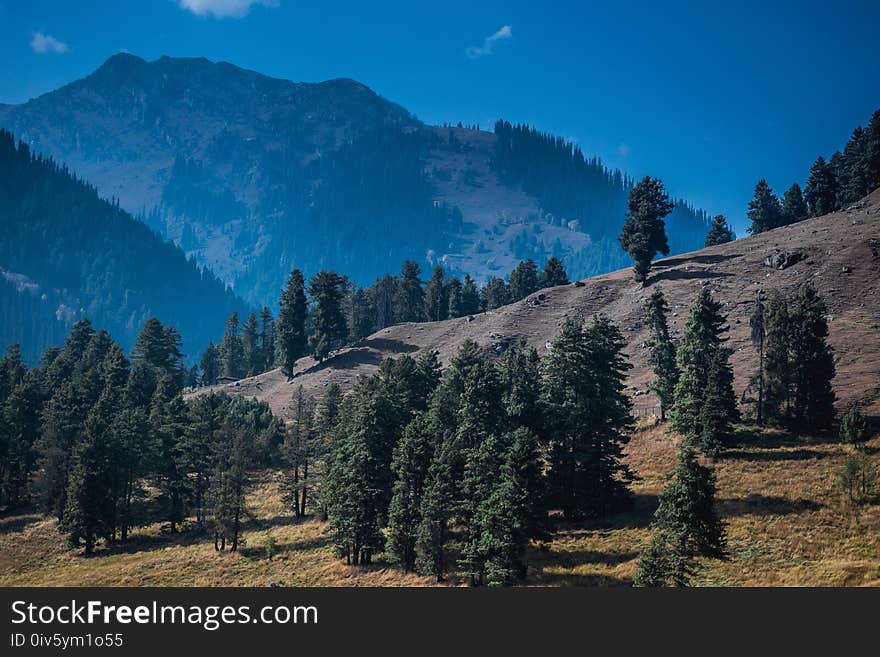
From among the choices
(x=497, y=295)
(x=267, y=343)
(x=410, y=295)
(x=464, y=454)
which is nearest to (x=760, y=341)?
(x=464, y=454)

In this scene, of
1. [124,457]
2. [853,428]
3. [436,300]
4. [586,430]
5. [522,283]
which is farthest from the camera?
[436,300]

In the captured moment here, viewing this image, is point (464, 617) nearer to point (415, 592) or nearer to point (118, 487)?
point (415, 592)

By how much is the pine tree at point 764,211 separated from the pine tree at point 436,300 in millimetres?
75678

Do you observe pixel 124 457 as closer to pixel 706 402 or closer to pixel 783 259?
pixel 706 402

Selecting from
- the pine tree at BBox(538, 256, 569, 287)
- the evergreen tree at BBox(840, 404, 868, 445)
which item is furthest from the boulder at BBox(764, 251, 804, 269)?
the evergreen tree at BBox(840, 404, 868, 445)

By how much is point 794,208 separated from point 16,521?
157 m

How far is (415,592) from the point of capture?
25.1m

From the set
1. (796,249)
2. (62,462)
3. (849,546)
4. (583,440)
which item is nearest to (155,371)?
(62,462)

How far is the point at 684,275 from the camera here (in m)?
112

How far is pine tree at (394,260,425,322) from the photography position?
456 ft

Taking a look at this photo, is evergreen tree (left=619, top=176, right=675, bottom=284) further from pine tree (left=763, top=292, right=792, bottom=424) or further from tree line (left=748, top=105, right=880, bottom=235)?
pine tree (left=763, top=292, right=792, bottom=424)

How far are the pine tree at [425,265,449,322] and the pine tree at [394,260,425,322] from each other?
1.72 m

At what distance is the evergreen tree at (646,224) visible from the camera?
4375 inches

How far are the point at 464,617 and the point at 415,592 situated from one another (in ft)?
7.99
